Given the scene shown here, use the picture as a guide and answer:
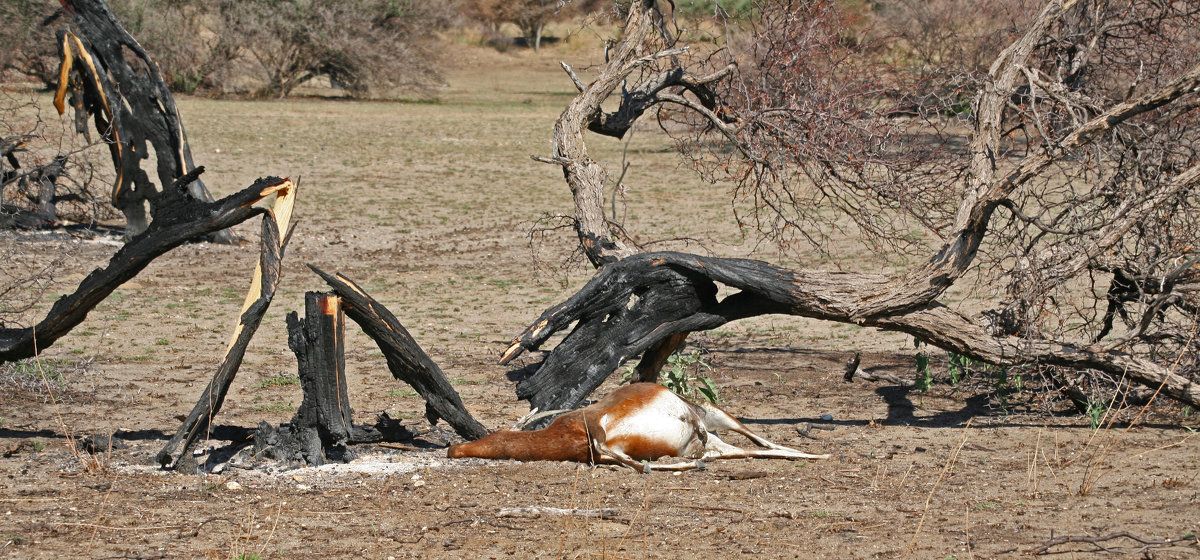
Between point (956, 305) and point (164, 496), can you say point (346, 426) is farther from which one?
point (956, 305)

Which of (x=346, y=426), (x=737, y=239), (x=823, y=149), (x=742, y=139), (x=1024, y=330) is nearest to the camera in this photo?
(x=346, y=426)

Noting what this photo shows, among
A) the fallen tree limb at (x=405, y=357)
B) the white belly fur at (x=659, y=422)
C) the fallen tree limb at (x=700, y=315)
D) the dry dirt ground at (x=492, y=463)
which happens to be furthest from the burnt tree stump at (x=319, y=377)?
the white belly fur at (x=659, y=422)

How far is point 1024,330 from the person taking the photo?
268 inches

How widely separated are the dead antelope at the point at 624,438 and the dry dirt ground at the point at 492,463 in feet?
0.34

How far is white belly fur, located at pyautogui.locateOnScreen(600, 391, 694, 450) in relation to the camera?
591 cm

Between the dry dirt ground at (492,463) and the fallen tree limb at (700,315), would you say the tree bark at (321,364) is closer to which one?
the dry dirt ground at (492,463)

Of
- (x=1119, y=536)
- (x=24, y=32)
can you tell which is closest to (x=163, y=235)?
(x=1119, y=536)

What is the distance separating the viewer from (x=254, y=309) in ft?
17.7

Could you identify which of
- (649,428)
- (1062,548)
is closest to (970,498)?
(1062,548)

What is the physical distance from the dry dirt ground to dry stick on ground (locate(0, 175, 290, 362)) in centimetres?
74

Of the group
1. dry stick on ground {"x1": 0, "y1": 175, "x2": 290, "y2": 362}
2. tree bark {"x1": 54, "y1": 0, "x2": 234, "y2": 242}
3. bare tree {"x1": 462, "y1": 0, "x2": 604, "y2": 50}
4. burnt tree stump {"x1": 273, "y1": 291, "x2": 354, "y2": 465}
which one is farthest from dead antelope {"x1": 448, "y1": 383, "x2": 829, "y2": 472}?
bare tree {"x1": 462, "y1": 0, "x2": 604, "y2": 50}

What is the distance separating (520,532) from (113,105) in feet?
30.8

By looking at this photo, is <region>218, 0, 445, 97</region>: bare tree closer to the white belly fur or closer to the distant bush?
the distant bush

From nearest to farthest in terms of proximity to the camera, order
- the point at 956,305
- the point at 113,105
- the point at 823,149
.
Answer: the point at 823,149 < the point at 956,305 < the point at 113,105
